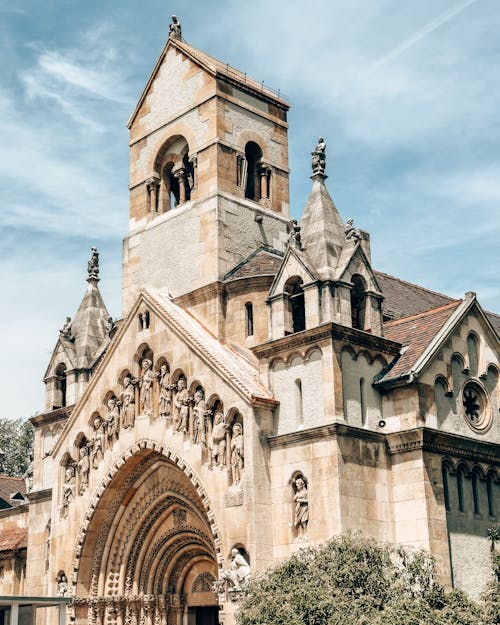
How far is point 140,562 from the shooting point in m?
33.6

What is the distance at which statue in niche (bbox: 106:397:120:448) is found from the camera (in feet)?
110

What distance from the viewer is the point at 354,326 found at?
100 feet

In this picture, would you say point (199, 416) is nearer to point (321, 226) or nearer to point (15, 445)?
point (321, 226)

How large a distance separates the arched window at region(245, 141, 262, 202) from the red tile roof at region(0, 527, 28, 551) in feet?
52.9

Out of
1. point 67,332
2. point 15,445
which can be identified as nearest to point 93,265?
point 67,332

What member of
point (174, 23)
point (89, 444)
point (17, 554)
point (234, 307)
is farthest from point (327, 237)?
point (17, 554)

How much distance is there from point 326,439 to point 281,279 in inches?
220

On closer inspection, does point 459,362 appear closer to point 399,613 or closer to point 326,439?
point 326,439

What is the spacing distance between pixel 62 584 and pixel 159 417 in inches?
272

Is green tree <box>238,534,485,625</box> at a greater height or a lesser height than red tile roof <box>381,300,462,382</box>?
lesser

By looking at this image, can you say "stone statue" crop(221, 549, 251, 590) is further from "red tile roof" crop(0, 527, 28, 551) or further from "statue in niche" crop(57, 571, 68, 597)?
"red tile roof" crop(0, 527, 28, 551)

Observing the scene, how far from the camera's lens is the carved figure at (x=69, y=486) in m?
34.7

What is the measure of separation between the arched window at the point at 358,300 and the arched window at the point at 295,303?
1.50 metres

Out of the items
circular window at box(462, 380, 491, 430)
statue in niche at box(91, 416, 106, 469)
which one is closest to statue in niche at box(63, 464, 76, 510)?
statue in niche at box(91, 416, 106, 469)
